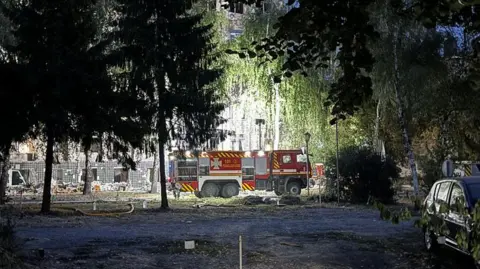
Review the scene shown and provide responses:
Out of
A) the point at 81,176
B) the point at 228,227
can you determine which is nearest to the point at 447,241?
the point at 228,227

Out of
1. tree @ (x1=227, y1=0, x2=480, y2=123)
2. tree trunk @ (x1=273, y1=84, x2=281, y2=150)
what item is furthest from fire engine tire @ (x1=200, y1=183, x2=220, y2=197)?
tree @ (x1=227, y1=0, x2=480, y2=123)

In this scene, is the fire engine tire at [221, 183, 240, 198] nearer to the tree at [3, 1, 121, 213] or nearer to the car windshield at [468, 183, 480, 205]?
the tree at [3, 1, 121, 213]

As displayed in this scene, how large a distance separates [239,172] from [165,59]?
12382 millimetres

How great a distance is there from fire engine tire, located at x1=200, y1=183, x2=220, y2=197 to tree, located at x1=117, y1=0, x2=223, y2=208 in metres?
9.56

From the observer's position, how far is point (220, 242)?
1480 centimetres

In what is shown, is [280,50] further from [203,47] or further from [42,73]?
[203,47]

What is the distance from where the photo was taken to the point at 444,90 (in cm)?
2523

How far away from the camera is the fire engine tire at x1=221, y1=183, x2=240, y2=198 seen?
1469 inches

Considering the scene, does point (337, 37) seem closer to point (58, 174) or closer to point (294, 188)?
point (294, 188)

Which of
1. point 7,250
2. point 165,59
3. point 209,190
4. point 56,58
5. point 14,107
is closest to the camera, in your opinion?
point 7,250

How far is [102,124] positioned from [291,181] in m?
18.0

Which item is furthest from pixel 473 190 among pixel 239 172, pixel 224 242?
pixel 239 172

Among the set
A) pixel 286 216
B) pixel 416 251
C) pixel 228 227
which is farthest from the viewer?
pixel 286 216

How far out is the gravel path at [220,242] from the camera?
12.0m
